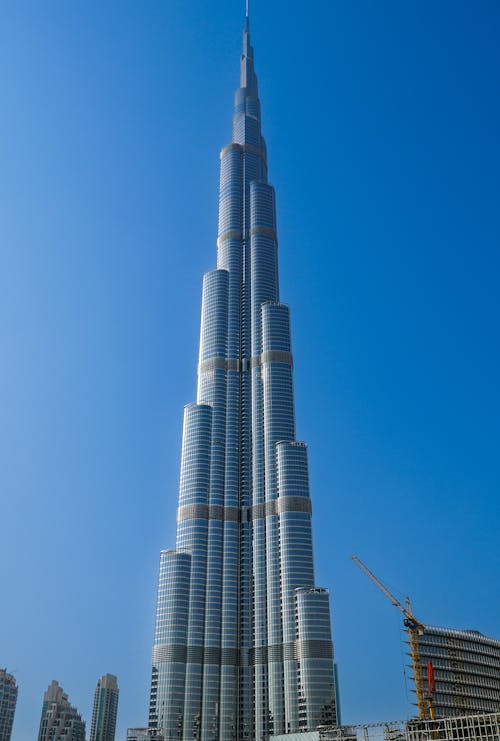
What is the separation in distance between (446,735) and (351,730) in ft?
92.2

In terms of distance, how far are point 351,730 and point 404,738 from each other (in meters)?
15.4

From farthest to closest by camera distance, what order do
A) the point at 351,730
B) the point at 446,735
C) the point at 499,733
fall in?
the point at 351,730 → the point at 446,735 → the point at 499,733

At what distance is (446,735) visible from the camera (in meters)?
171

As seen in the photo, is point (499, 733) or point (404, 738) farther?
point (404, 738)

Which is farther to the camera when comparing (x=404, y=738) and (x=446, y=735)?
(x=404, y=738)

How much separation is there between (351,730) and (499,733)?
44.8 metres

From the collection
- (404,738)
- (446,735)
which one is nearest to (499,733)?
(446,735)

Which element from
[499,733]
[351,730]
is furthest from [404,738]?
[499,733]

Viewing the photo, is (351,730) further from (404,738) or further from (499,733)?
(499,733)

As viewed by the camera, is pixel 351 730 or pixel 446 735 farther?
pixel 351 730

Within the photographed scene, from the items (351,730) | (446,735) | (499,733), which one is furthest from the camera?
(351,730)

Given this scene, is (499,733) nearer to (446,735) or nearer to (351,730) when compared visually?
(446,735)

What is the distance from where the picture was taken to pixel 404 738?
193375mm
